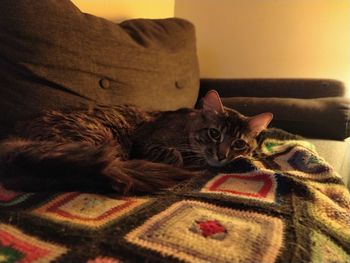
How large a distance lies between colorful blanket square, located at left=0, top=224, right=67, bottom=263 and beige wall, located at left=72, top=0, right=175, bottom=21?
121 centimetres

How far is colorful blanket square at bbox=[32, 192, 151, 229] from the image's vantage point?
632 millimetres

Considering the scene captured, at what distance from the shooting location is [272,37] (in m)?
2.11

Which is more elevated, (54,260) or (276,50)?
(276,50)

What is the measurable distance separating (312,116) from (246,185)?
72cm

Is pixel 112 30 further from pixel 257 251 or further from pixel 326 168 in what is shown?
pixel 257 251

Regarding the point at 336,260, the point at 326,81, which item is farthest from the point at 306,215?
the point at 326,81

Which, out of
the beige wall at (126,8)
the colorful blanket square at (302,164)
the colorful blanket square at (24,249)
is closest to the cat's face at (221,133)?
the colorful blanket square at (302,164)

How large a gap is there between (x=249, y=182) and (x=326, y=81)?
1119 millimetres

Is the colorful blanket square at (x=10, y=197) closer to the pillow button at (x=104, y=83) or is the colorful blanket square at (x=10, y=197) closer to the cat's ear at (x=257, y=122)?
the pillow button at (x=104, y=83)

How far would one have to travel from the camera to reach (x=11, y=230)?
1.92 ft

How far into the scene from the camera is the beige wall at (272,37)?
77.0 inches

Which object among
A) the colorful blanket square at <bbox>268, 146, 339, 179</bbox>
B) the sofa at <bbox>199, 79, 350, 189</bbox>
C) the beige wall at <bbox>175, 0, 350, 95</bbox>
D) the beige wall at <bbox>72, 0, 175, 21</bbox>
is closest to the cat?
the colorful blanket square at <bbox>268, 146, 339, 179</bbox>

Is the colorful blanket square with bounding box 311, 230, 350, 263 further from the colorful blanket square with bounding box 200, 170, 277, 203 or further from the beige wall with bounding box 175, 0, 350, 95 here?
the beige wall with bounding box 175, 0, 350, 95

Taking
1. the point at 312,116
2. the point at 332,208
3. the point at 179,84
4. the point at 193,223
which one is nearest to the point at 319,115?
the point at 312,116
